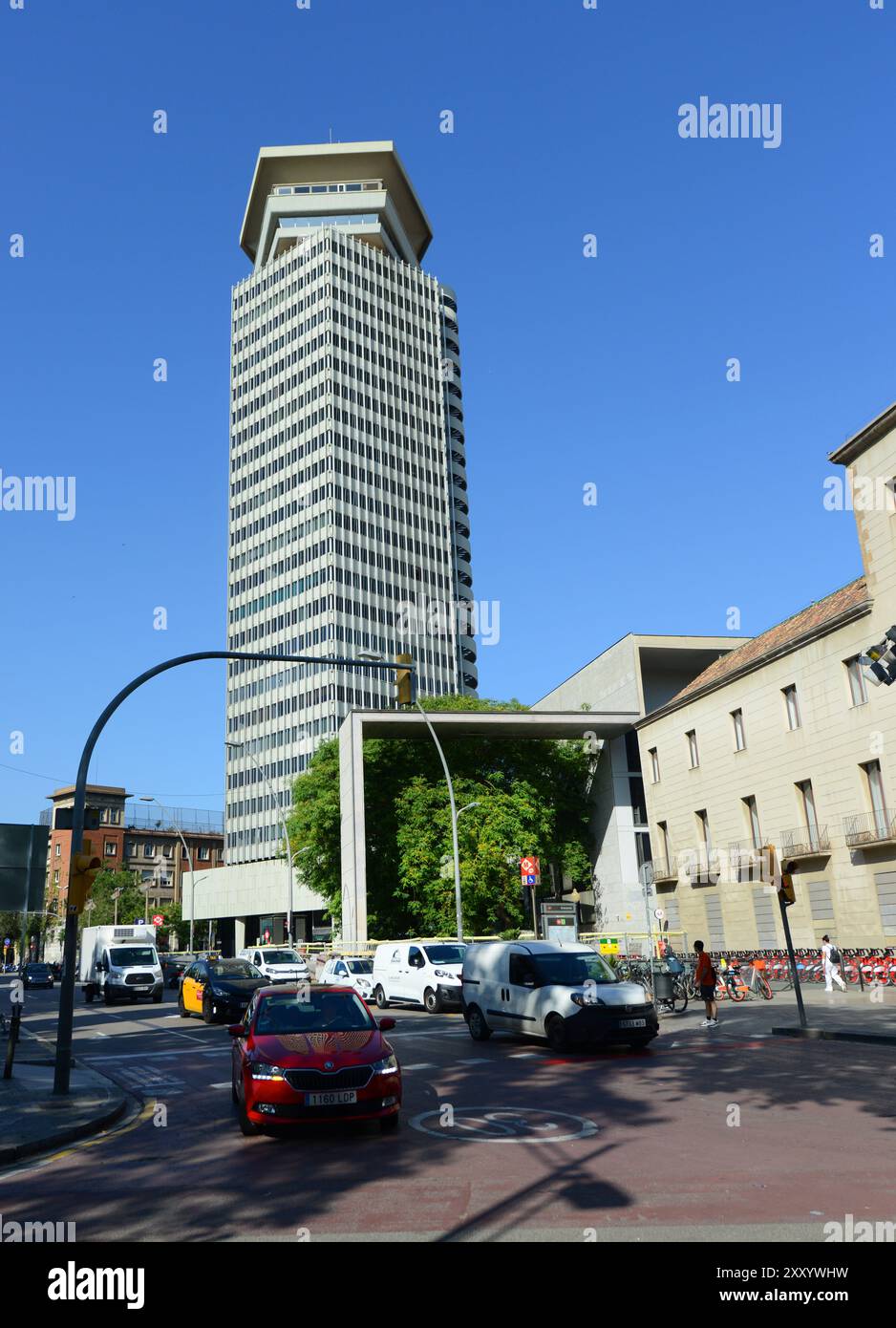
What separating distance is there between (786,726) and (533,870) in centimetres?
1110

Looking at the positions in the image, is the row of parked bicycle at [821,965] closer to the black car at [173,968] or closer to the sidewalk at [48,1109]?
the sidewalk at [48,1109]

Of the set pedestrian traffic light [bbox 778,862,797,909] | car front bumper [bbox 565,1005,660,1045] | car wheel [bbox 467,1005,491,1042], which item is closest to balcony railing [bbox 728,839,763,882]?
pedestrian traffic light [bbox 778,862,797,909]

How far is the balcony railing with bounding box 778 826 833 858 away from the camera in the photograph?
110ft

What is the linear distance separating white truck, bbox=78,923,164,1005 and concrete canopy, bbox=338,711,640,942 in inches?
396

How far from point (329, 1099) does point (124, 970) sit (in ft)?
92.1

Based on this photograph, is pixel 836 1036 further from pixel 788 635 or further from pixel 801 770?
pixel 788 635

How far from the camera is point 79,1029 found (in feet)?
82.8

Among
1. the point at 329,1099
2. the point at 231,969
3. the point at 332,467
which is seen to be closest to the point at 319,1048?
the point at 329,1099

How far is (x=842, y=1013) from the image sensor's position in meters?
21.2

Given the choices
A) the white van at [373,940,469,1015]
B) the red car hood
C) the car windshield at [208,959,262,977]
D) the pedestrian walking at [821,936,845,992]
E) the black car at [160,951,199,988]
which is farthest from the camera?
the black car at [160,951,199,988]

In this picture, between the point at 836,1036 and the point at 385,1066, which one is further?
→ the point at 836,1036

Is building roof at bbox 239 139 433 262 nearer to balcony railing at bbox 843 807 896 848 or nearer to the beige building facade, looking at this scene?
the beige building facade
